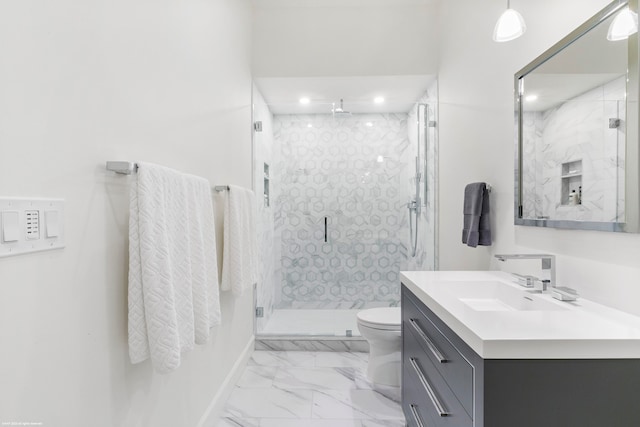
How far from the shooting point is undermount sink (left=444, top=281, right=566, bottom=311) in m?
1.47

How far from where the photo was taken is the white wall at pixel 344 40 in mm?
2918

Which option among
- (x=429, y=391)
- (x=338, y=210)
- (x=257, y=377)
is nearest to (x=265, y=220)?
(x=338, y=210)

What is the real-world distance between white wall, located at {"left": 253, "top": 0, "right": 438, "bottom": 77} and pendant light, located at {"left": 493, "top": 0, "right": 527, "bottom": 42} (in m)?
1.35

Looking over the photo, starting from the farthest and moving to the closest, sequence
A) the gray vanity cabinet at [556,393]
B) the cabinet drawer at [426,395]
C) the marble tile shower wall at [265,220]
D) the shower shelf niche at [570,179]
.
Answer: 1. the marble tile shower wall at [265,220]
2. the shower shelf niche at [570,179]
3. the cabinet drawer at [426,395]
4. the gray vanity cabinet at [556,393]

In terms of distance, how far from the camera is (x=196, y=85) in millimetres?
1717

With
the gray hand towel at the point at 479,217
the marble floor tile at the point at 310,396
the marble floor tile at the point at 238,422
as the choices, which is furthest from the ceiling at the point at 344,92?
the marble floor tile at the point at 238,422

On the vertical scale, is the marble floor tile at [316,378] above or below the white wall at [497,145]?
below

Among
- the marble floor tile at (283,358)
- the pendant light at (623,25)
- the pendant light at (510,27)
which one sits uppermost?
the pendant light at (510,27)

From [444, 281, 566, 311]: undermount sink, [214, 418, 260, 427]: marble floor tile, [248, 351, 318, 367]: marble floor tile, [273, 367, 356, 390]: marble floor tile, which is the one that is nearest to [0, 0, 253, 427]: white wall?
[214, 418, 260, 427]: marble floor tile

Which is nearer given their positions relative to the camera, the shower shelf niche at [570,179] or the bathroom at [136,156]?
the bathroom at [136,156]

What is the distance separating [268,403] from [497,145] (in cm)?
194

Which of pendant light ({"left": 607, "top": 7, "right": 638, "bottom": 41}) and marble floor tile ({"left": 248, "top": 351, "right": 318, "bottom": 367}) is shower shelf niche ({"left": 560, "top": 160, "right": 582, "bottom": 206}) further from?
marble floor tile ({"left": 248, "top": 351, "right": 318, "bottom": 367})

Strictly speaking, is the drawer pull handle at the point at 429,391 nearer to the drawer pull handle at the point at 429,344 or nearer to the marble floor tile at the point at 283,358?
the drawer pull handle at the point at 429,344

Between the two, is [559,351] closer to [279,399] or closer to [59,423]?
[59,423]
